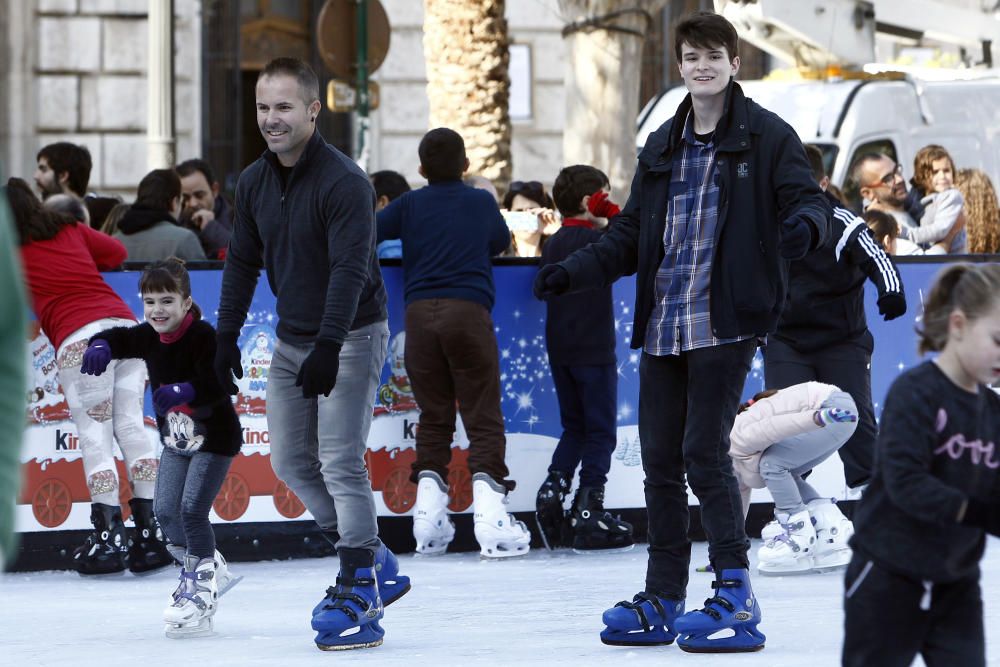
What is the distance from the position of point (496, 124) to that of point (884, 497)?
10363mm

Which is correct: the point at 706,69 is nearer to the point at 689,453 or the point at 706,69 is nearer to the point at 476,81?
the point at 689,453

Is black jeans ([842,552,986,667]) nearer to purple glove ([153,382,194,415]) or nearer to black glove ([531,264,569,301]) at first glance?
black glove ([531,264,569,301])

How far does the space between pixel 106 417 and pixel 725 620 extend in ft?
10.8

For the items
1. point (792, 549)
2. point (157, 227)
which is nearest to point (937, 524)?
point (792, 549)

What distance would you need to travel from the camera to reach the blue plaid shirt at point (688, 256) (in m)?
5.51

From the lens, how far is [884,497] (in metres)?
3.78

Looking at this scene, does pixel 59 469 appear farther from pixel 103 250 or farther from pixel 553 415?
pixel 553 415

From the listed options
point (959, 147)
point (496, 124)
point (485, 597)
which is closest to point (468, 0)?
point (496, 124)

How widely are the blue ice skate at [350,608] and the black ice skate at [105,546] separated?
2179 mm

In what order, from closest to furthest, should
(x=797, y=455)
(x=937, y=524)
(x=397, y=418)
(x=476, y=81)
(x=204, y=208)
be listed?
(x=937, y=524) < (x=797, y=455) < (x=397, y=418) < (x=204, y=208) < (x=476, y=81)

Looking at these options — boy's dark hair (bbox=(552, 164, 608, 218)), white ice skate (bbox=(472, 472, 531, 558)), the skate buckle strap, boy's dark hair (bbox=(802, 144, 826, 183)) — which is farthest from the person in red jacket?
boy's dark hair (bbox=(802, 144, 826, 183))

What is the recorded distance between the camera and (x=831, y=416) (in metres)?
6.98

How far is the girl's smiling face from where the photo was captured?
629 cm

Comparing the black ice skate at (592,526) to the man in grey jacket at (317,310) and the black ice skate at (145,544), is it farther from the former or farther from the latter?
the man in grey jacket at (317,310)
